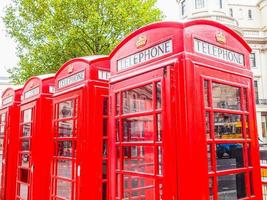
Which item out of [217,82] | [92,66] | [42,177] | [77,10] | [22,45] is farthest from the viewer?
[22,45]

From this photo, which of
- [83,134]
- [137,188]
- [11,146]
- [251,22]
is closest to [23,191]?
[11,146]

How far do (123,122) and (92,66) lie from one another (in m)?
1.19

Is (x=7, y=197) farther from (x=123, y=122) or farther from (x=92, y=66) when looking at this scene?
(x=123, y=122)

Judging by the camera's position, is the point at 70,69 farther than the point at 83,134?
Yes

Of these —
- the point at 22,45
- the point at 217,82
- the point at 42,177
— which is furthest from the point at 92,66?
the point at 22,45

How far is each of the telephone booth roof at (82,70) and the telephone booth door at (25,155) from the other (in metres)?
1.28

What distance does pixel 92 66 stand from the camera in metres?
4.08

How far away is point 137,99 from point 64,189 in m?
2.00

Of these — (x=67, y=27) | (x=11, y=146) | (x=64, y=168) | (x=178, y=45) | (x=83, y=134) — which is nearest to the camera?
(x=178, y=45)

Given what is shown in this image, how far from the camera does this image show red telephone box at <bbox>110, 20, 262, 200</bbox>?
8.30ft

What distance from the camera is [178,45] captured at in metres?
2.69

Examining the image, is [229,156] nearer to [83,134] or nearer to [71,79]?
[83,134]

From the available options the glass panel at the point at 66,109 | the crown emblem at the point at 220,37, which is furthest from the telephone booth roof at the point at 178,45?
the glass panel at the point at 66,109

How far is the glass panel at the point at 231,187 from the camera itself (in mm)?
2846
